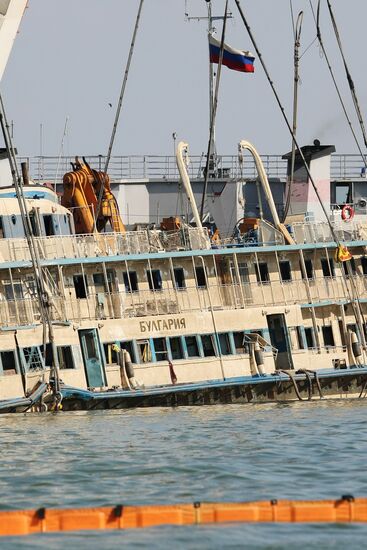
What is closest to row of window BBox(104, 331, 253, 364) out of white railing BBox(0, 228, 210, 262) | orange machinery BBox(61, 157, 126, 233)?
white railing BBox(0, 228, 210, 262)

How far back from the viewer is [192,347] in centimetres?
5044

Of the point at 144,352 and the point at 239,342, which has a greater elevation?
the point at 144,352

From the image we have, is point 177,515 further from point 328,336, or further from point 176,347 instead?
point 328,336

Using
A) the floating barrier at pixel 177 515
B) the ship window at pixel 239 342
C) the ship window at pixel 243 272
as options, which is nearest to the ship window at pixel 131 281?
the ship window at pixel 239 342

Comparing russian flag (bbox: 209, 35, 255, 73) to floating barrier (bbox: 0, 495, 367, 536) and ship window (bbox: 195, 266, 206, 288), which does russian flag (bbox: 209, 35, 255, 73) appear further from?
floating barrier (bbox: 0, 495, 367, 536)

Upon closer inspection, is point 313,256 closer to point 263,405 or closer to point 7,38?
point 263,405

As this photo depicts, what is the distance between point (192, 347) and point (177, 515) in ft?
84.2

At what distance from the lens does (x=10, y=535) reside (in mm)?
24344

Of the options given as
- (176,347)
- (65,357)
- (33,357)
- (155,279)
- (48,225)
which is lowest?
(176,347)

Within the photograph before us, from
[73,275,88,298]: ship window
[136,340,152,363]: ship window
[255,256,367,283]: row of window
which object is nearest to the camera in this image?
[136,340,152,363]: ship window

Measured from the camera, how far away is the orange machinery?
5644 cm

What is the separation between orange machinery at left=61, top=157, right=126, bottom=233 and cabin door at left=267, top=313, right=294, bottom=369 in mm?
7654

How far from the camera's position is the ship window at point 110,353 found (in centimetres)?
4912

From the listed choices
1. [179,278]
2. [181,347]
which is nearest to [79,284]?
[179,278]
